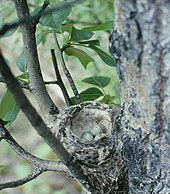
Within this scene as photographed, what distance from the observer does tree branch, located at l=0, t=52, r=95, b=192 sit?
447 mm

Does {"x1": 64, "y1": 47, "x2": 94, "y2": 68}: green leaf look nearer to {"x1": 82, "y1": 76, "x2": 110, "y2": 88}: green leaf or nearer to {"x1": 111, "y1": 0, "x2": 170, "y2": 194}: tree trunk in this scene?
{"x1": 82, "y1": 76, "x2": 110, "y2": 88}: green leaf

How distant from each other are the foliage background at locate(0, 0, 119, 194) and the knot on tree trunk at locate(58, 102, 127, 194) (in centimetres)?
51

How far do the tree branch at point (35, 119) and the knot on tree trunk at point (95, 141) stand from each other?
7cm

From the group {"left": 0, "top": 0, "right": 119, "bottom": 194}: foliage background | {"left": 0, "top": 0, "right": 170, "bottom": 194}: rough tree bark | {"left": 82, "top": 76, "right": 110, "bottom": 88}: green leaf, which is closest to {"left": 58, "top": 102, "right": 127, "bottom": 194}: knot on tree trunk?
{"left": 0, "top": 0, "right": 170, "bottom": 194}: rough tree bark

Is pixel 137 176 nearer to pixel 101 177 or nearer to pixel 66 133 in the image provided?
pixel 101 177

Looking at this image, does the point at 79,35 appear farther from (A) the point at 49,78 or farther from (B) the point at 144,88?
(A) the point at 49,78

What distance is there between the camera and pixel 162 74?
21.4 inches

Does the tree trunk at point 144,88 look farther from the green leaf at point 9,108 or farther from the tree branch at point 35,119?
the green leaf at point 9,108

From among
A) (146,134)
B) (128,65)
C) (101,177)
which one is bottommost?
(101,177)

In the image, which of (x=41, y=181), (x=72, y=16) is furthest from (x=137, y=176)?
(x=41, y=181)

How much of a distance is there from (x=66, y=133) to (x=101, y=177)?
129 millimetres

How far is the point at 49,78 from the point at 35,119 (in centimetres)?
263

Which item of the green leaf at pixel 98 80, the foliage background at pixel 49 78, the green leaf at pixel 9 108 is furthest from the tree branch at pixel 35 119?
the foliage background at pixel 49 78

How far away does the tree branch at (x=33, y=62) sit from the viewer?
2.43 ft
